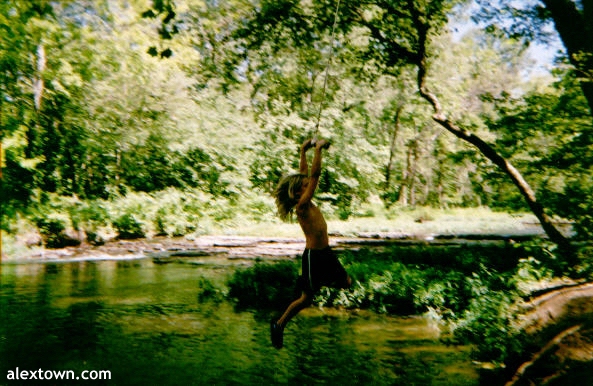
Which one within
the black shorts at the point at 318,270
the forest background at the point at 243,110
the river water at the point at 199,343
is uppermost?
the forest background at the point at 243,110

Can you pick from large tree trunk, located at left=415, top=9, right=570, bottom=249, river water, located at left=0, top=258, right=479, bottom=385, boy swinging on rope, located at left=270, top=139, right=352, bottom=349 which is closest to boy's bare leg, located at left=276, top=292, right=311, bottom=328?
boy swinging on rope, located at left=270, top=139, right=352, bottom=349

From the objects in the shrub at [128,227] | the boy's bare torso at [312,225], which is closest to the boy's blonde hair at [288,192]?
the boy's bare torso at [312,225]

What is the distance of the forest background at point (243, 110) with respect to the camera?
972 centimetres

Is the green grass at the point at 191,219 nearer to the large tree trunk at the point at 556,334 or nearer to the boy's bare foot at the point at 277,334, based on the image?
the boy's bare foot at the point at 277,334

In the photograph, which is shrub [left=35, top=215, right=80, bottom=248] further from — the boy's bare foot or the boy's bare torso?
the boy's bare torso

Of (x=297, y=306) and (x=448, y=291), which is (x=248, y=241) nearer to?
(x=448, y=291)

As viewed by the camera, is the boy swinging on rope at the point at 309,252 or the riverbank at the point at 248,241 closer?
the boy swinging on rope at the point at 309,252

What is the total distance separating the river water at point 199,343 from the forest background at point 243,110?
268 cm

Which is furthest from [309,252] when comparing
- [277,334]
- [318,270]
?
[277,334]

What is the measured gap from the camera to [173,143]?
26.3 meters

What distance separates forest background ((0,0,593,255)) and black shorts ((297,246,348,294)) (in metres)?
1.64

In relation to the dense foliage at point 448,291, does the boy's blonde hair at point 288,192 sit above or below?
above

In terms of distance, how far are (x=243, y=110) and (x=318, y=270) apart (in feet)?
80.1

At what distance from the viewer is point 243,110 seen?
94.2 feet
